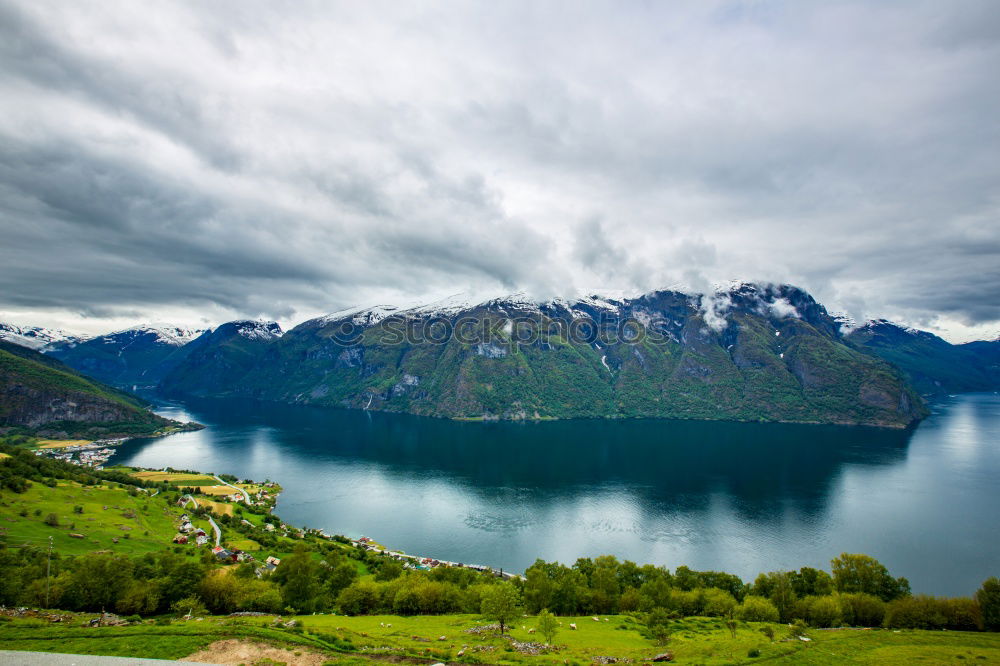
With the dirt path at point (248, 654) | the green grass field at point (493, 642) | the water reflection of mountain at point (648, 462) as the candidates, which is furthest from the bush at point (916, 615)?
the water reflection of mountain at point (648, 462)

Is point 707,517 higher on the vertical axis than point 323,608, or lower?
lower

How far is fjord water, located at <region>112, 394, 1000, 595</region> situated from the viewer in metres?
80.2

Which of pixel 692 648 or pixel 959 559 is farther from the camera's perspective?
pixel 959 559

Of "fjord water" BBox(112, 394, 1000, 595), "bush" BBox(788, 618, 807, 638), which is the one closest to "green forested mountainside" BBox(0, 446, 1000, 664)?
"bush" BBox(788, 618, 807, 638)

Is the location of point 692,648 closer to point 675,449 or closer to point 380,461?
point 380,461

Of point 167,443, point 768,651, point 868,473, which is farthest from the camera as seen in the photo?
point 167,443

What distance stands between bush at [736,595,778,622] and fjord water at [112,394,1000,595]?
33817mm

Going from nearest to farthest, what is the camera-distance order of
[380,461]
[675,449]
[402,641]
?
[402,641]
[380,461]
[675,449]

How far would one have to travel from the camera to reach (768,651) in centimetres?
2684

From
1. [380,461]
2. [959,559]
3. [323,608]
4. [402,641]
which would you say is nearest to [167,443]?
[380,461]

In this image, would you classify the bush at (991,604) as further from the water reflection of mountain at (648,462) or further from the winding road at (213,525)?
the winding road at (213,525)

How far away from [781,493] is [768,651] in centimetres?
10446

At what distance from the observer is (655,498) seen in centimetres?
11012

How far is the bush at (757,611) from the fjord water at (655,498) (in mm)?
33817
